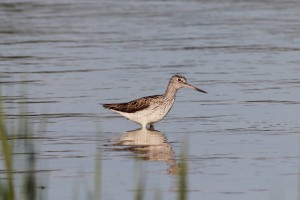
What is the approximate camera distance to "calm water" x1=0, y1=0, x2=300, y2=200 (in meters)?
11.7

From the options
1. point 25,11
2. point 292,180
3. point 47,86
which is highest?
point 25,11

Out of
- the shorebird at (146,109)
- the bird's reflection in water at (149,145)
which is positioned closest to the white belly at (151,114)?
the shorebird at (146,109)

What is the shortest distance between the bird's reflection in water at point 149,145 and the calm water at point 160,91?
0.05 ft

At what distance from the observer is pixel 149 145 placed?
45.8 ft

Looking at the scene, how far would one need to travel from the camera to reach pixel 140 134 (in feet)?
49.1

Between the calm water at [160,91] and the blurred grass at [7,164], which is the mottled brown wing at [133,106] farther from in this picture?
the blurred grass at [7,164]

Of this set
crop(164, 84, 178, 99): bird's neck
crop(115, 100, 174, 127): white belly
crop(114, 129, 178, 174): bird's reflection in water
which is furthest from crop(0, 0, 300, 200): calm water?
crop(164, 84, 178, 99): bird's neck

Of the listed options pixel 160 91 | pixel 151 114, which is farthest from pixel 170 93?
pixel 160 91

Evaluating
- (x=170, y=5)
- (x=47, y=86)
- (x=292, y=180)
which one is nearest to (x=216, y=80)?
(x=47, y=86)

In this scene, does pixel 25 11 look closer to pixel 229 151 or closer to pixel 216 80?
pixel 216 80

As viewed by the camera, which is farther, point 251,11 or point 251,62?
point 251,11

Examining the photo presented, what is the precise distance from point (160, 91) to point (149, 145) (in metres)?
4.70

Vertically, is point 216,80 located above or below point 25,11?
below

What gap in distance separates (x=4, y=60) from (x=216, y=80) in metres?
5.01
